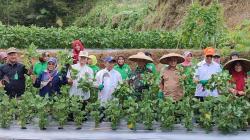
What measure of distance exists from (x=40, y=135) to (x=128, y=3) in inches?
1717

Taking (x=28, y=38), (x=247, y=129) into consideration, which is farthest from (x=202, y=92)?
(x=28, y=38)

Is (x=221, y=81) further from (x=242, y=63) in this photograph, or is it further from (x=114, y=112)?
(x=114, y=112)

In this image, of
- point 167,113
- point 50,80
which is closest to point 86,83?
point 50,80

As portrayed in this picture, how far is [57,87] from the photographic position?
10.1 meters

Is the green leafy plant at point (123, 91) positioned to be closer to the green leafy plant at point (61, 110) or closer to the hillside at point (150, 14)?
the green leafy plant at point (61, 110)

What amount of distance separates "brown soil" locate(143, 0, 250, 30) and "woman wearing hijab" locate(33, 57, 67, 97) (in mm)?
15690

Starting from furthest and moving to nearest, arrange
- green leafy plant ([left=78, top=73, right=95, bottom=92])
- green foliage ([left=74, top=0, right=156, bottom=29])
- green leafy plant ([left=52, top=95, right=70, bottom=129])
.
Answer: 1. green foliage ([left=74, top=0, right=156, bottom=29])
2. green leafy plant ([left=78, top=73, right=95, bottom=92])
3. green leafy plant ([left=52, top=95, right=70, bottom=129])

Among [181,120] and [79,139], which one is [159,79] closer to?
[181,120]

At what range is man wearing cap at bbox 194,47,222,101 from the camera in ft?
32.8

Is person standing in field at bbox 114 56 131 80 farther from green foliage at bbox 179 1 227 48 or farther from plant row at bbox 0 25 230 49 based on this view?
plant row at bbox 0 25 230 49

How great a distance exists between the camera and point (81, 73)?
32.9 feet

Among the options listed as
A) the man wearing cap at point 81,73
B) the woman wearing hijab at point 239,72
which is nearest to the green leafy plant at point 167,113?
Answer: the woman wearing hijab at point 239,72

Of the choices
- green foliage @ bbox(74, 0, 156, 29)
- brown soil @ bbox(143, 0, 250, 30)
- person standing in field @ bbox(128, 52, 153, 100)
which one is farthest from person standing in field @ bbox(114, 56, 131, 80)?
green foliage @ bbox(74, 0, 156, 29)

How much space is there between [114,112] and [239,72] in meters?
2.30
